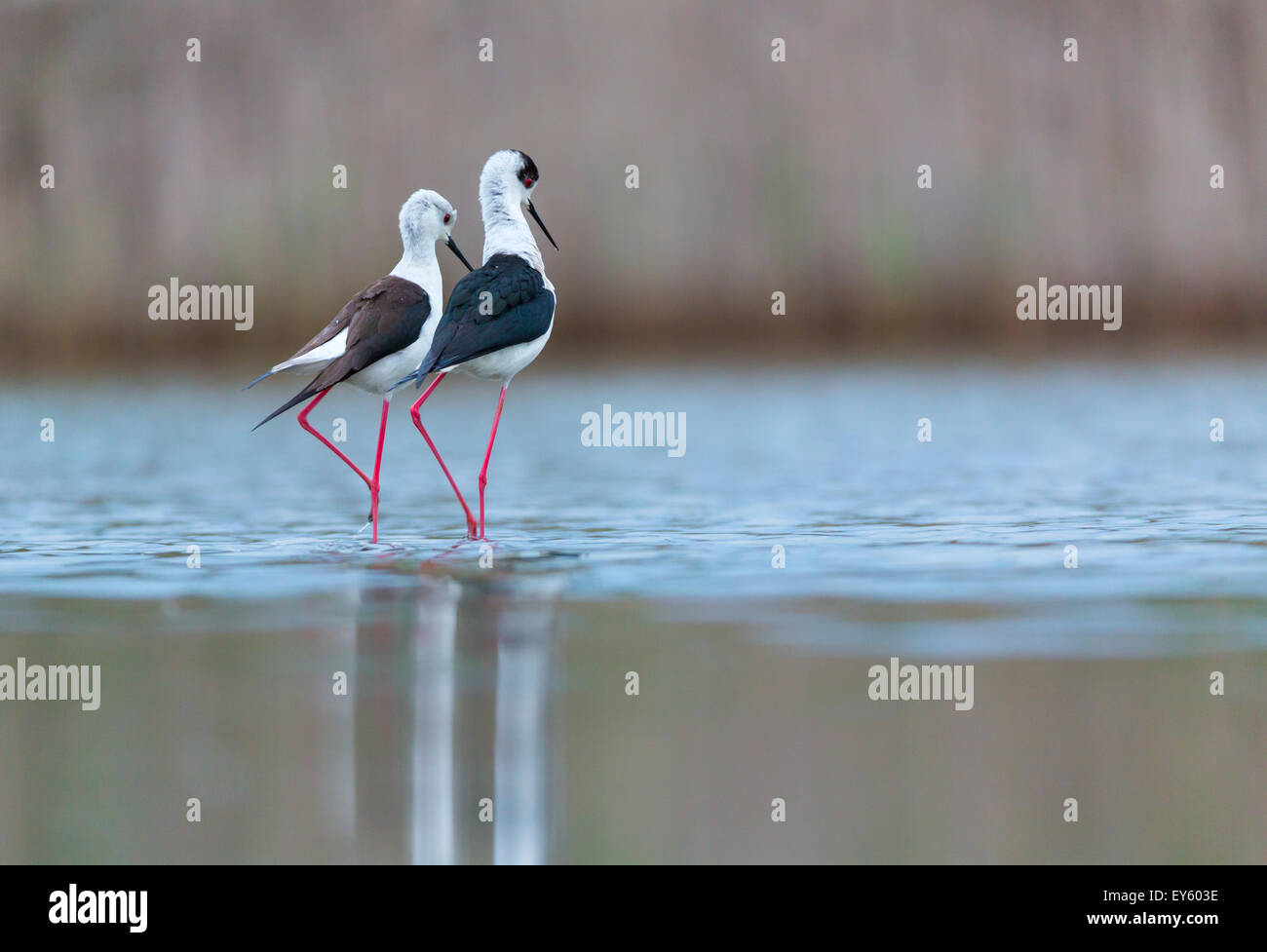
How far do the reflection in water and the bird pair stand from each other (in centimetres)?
199

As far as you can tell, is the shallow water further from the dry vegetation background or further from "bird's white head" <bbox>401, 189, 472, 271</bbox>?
the dry vegetation background

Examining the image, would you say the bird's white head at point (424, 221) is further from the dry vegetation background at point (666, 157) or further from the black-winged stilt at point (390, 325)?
the dry vegetation background at point (666, 157)

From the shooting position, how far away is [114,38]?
59.3 metres

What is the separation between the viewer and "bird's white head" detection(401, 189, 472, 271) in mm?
11539

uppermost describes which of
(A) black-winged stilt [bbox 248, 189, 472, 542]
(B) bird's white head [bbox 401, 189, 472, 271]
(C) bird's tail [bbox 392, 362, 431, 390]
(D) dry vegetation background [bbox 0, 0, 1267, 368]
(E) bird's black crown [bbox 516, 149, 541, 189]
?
(D) dry vegetation background [bbox 0, 0, 1267, 368]

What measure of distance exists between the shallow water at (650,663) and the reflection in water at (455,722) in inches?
0.7

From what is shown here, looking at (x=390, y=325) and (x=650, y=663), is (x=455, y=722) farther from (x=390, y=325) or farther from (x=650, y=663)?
(x=390, y=325)

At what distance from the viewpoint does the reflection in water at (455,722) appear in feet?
18.0

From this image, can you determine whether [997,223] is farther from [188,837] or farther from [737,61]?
[188,837]

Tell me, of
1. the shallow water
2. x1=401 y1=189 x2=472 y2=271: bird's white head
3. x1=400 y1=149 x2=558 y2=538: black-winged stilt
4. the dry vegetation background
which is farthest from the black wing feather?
the dry vegetation background

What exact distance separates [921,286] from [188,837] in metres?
44.4

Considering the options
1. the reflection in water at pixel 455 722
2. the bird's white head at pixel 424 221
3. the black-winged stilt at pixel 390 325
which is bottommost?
the reflection in water at pixel 455 722

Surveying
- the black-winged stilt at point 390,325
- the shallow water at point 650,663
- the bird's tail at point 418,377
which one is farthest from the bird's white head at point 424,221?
the shallow water at point 650,663

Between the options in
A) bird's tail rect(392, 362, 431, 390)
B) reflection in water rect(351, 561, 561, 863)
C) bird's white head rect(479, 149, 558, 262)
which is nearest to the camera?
reflection in water rect(351, 561, 561, 863)
